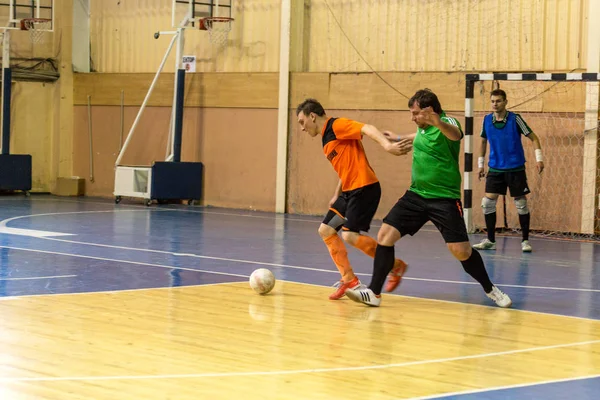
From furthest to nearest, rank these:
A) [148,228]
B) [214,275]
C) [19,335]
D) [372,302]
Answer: [148,228], [214,275], [372,302], [19,335]

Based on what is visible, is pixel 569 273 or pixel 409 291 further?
pixel 569 273

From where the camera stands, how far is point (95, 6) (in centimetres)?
2545

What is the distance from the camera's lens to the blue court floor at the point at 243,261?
400 inches

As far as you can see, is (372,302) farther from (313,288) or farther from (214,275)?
(214,275)

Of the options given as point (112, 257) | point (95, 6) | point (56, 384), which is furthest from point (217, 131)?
point (56, 384)

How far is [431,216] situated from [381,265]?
2.10 ft

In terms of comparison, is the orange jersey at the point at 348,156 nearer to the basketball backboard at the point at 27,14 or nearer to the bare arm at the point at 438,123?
the bare arm at the point at 438,123

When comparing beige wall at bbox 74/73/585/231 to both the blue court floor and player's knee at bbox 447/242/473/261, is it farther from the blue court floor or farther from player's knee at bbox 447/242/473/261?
player's knee at bbox 447/242/473/261

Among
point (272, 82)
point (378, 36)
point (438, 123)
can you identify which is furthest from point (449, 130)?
point (272, 82)

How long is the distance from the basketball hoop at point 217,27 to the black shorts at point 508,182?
9.17 meters

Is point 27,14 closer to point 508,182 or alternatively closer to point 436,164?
point 508,182

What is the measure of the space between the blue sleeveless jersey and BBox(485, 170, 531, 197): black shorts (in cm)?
12

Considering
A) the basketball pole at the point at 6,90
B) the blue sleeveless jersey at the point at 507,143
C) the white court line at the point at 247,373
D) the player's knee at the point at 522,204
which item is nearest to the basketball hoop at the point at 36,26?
the basketball pole at the point at 6,90

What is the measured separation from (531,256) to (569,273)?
5.86ft
